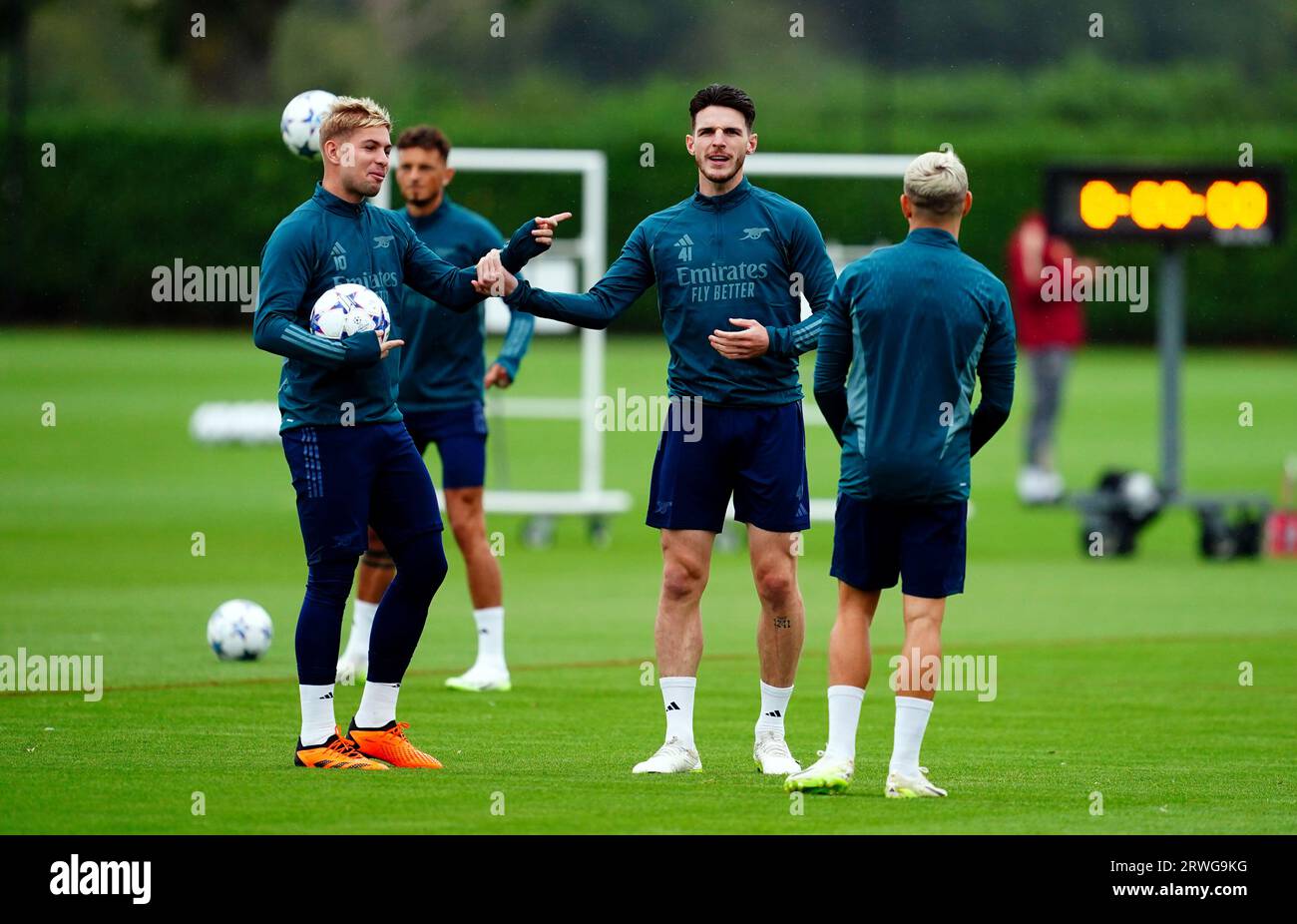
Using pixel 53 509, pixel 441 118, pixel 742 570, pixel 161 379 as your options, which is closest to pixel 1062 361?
pixel 742 570

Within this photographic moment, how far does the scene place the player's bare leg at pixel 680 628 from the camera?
27.0ft

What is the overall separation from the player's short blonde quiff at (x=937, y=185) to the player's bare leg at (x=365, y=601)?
3.99 metres

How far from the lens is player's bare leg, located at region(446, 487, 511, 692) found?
10719mm

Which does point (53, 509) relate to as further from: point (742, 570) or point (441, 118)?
point (441, 118)

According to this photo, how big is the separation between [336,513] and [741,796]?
1.81 m

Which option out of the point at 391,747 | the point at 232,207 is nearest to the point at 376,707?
the point at 391,747

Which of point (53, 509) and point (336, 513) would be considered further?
point (53, 509)

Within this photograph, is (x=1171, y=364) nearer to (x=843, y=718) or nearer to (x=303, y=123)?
(x=303, y=123)

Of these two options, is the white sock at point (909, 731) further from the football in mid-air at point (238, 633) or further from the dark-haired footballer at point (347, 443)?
the football in mid-air at point (238, 633)

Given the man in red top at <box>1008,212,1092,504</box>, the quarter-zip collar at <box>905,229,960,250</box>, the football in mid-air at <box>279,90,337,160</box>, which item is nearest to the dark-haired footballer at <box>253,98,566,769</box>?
the quarter-zip collar at <box>905,229,960,250</box>

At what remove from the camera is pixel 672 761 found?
8.16 meters

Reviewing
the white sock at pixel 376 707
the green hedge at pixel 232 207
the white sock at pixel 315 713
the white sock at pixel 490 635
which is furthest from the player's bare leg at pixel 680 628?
the green hedge at pixel 232 207

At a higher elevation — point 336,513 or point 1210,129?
point 1210,129
